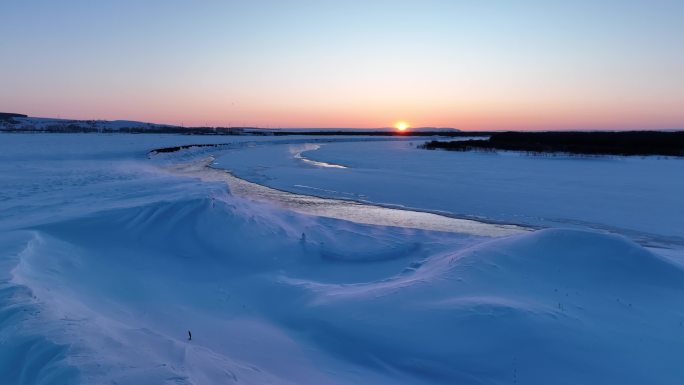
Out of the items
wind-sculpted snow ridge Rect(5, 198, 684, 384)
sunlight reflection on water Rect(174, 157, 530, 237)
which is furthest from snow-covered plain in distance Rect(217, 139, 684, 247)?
wind-sculpted snow ridge Rect(5, 198, 684, 384)

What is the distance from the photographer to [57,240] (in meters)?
7.68

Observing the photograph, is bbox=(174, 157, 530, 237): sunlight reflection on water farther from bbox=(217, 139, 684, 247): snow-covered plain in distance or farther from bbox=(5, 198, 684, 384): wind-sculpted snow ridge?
bbox=(5, 198, 684, 384): wind-sculpted snow ridge

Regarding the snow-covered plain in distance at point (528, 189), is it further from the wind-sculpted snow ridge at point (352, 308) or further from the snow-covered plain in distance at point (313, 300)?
the wind-sculpted snow ridge at point (352, 308)

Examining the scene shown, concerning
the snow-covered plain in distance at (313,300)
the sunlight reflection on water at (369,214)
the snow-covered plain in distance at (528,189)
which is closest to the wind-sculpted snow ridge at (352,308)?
the snow-covered plain in distance at (313,300)

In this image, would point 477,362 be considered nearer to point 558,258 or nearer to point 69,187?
point 558,258

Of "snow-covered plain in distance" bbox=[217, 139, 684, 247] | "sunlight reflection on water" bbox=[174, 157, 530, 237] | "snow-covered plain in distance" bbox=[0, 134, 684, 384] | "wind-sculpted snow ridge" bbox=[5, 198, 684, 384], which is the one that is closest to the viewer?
"snow-covered plain in distance" bbox=[0, 134, 684, 384]

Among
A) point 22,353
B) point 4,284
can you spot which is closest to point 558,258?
point 22,353

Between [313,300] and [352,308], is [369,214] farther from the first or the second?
[352,308]

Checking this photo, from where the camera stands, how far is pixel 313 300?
609 cm

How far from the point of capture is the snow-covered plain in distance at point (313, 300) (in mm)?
3857

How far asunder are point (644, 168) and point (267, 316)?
2387 cm

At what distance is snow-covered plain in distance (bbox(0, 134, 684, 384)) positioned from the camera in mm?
3857

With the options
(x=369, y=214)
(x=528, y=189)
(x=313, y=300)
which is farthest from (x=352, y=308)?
(x=528, y=189)

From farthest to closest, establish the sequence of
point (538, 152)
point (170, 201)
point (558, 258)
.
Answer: point (538, 152), point (170, 201), point (558, 258)
